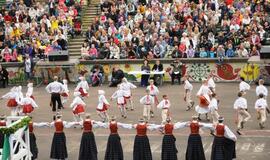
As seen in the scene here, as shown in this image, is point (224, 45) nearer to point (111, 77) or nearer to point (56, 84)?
point (111, 77)

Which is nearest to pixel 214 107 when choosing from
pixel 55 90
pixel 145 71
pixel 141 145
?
pixel 141 145

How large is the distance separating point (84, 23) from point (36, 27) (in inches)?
156

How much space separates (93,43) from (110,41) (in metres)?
1.13

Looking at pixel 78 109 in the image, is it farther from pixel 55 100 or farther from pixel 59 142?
pixel 59 142

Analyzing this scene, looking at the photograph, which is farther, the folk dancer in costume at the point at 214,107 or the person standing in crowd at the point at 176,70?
the person standing in crowd at the point at 176,70

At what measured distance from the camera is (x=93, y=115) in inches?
1437

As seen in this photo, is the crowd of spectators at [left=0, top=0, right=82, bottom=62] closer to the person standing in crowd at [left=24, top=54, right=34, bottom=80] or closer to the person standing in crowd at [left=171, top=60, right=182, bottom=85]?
the person standing in crowd at [left=24, top=54, right=34, bottom=80]

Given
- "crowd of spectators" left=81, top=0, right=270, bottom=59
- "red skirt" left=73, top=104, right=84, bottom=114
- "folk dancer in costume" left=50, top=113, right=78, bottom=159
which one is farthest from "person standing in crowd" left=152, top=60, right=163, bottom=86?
"folk dancer in costume" left=50, top=113, right=78, bottom=159

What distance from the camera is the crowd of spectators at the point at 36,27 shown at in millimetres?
46312

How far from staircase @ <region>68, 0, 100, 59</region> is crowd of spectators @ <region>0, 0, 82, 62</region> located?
514 millimetres

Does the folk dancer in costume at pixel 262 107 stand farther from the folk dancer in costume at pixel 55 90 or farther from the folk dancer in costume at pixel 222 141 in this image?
the folk dancer in costume at pixel 55 90

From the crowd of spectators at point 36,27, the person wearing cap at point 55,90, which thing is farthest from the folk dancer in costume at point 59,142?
the crowd of spectators at point 36,27

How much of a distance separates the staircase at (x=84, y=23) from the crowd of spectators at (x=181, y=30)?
113 centimetres

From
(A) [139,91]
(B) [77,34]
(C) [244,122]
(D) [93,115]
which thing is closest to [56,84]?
(D) [93,115]
